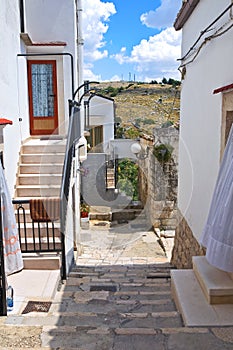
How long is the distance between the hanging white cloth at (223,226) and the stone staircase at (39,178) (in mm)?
2689

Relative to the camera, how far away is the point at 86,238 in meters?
9.86

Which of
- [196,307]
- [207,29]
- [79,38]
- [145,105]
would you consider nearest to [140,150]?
[145,105]

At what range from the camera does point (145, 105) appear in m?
13.4

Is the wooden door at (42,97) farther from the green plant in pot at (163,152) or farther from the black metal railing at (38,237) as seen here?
the black metal railing at (38,237)

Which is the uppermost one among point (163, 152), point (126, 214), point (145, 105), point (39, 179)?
point (145, 105)

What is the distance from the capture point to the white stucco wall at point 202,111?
3.74 m

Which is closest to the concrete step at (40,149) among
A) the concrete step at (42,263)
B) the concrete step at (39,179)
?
the concrete step at (39,179)

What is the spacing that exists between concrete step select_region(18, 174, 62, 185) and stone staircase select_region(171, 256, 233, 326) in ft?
10.8

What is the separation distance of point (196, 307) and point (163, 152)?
691cm

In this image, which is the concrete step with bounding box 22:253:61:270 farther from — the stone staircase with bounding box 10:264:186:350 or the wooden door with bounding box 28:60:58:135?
→ the wooden door with bounding box 28:60:58:135

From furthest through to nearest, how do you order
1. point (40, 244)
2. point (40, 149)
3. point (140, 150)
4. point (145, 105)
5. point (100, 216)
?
1. point (145, 105)
2. point (140, 150)
3. point (100, 216)
4. point (40, 149)
5. point (40, 244)

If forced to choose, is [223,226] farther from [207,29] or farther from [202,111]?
[207,29]

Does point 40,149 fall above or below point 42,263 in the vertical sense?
above

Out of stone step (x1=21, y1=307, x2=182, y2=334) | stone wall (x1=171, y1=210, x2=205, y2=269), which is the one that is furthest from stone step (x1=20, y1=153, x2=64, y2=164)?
stone step (x1=21, y1=307, x2=182, y2=334)
